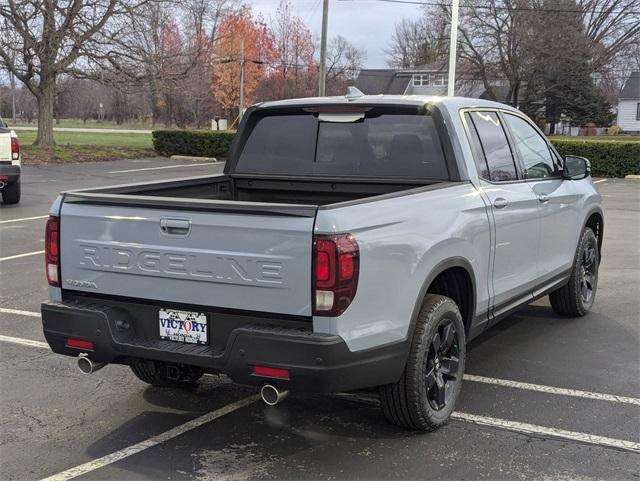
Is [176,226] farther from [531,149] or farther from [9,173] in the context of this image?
[9,173]

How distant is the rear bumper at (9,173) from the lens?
13.5 meters

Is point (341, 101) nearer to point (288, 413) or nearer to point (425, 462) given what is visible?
point (288, 413)

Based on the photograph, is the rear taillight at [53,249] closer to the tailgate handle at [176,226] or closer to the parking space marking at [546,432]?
the tailgate handle at [176,226]

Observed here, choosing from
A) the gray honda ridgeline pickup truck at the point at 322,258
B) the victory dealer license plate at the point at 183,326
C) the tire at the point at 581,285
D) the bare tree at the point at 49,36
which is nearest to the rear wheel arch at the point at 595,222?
the tire at the point at 581,285

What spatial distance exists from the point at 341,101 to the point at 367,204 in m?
1.69

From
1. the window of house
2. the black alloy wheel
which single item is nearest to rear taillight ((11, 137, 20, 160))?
the black alloy wheel

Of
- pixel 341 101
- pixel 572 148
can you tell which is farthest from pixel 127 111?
pixel 341 101

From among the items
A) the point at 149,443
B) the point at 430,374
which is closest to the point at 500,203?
the point at 430,374

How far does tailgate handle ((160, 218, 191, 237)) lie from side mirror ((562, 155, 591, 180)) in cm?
361

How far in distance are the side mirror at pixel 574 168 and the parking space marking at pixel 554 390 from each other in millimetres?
1935

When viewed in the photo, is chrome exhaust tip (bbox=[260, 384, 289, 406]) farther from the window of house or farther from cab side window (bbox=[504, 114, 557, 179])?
the window of house

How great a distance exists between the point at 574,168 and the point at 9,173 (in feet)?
36.5

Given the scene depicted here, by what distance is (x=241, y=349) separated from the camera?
11.2 ft

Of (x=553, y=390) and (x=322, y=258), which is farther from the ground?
(x=322, y=258)
